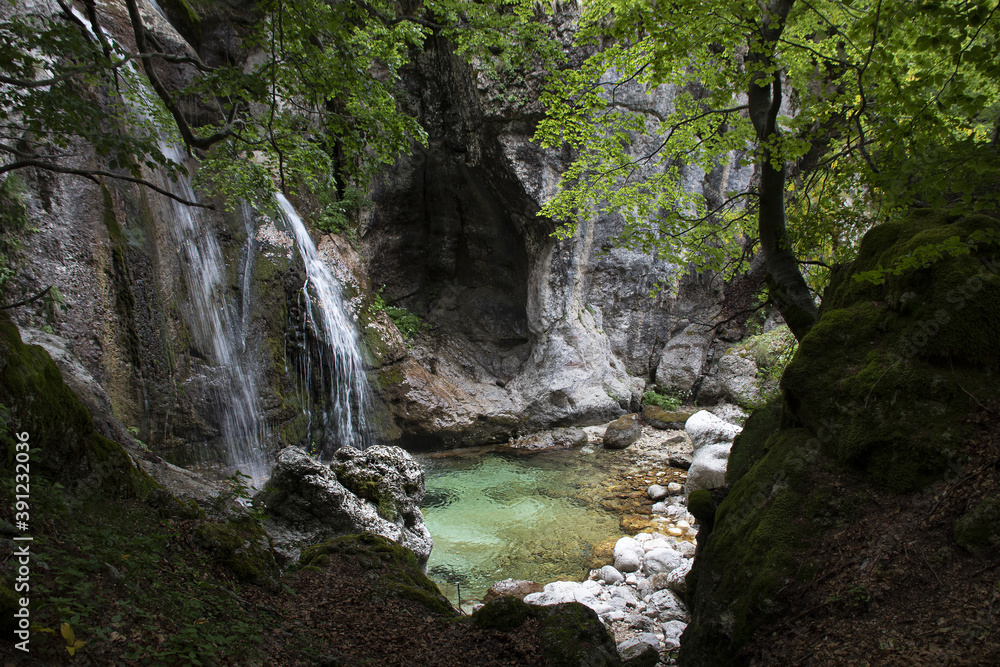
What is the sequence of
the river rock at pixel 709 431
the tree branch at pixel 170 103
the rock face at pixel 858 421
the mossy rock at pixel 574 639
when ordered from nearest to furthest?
the rock face at pixel 858 421, the mossy rock at pixel 574 639, the tree branch at pixel 170 103, the river rock at pixel 709 431

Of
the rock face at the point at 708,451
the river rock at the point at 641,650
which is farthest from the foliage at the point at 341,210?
the river rock at the point at 641,650

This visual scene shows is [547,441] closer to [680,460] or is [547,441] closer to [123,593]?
[680,460]

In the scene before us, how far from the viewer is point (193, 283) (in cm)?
942

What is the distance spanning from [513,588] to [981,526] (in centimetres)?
481

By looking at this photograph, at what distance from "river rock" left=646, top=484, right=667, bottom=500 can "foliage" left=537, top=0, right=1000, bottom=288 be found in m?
4.71

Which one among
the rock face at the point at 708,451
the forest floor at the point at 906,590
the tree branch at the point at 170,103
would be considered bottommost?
the rock face at the point at 708,451

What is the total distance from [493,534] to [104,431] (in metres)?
5.42

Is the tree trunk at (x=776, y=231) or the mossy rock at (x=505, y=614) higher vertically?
the tree trunk at (x=776, y=231)

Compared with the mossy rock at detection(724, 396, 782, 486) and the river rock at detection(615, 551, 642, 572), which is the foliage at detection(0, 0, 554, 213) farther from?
the river rock at detection(615, 551, 642, 572)

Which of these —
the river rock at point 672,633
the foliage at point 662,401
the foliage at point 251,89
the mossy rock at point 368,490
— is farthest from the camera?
the foliage at point 662,401

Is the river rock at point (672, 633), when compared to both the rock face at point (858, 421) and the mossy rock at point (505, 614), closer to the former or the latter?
the rock face at point (858, 421)

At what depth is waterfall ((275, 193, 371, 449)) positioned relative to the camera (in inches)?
440

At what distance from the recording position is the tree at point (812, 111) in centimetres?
294

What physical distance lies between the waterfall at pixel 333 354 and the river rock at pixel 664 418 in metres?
8.09
